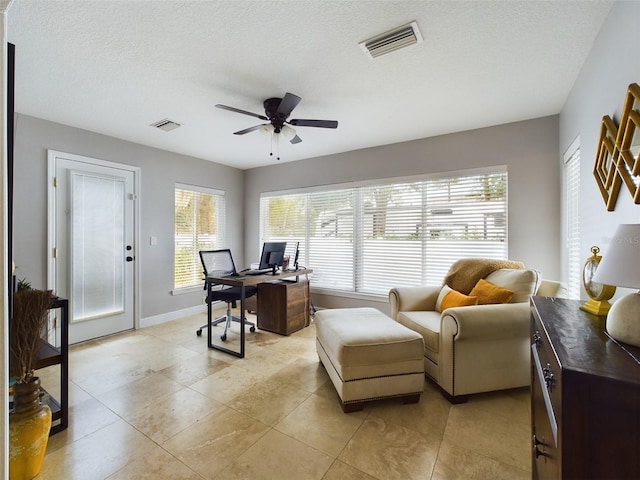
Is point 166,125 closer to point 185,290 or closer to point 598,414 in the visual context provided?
point 185,290

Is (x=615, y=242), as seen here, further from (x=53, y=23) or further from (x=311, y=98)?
(x=53, y=23)

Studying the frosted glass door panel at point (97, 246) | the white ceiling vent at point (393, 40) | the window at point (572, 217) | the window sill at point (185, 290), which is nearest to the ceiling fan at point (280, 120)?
the white ceiling vent at point (393, 40)

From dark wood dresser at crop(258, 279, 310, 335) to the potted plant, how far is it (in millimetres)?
2259

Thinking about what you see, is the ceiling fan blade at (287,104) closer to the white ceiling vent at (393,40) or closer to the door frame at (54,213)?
the white ceiling vent at (393,40)

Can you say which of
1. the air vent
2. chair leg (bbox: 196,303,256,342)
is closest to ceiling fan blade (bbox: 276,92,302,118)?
the air vent

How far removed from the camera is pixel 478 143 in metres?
3.22

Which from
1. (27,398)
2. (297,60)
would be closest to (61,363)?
(27,398)

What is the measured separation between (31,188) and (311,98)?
294 cm

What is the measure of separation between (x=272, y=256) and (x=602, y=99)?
120 inches

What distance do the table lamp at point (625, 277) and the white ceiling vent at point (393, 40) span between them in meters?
1.48

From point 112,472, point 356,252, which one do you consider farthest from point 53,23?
point 356,252

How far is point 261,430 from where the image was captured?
5.84ft

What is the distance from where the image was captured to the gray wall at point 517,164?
2.90 metres

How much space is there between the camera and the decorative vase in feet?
4.49
